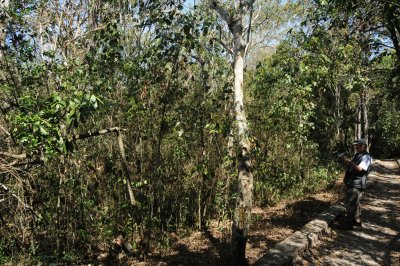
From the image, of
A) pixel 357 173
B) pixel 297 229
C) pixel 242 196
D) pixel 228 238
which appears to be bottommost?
pixel 228 238

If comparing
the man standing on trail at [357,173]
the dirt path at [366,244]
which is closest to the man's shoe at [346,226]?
the dirt path at [366,244]

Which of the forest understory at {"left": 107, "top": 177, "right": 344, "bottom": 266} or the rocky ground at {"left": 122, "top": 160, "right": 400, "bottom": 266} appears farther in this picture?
the forest understory at {"left": 107, "top": 177, "right": 344, "bottom": 266}

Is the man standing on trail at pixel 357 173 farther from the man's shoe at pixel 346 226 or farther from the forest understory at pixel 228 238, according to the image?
the forest understory at pixel 228 238

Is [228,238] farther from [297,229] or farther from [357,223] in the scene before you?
[357,223]

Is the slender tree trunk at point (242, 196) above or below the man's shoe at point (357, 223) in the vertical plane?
above

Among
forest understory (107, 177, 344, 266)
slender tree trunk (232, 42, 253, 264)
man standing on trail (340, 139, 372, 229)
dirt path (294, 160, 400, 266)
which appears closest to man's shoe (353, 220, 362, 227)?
dirt path (294, 160, 400, 266)

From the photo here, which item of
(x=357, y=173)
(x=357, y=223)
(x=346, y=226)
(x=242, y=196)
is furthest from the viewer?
(x=357, y=223)

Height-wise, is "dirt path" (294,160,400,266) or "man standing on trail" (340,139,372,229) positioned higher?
"man standing on trail" (340,139,372,229)

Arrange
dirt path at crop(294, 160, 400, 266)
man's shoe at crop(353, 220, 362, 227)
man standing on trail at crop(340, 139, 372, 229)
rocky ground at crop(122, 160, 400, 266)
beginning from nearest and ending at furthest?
dirt path at crop(294, 160, 400, 266) < rocky ground at crop(122, 160, 400, 266) < man standing on trail at crop(340, 139, 372, 229) < man's shoe at crop(353, 220, 362, 227)

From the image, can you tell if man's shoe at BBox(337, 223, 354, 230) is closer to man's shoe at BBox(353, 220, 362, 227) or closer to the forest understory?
man's shoe at BBox(353, 220, 362, 227)

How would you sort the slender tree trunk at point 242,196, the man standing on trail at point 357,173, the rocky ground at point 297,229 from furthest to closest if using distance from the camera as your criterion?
the man standing on trail at point 357,173
the rocky ground at point 297,229
the slender tree trunk at point 242,196

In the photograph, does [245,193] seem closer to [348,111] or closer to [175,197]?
[175,197]

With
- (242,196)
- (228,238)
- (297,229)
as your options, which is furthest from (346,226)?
(242,196)

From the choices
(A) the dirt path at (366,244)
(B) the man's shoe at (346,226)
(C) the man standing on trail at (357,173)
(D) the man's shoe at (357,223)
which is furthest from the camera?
(D) the man's shoe at (357,223)
